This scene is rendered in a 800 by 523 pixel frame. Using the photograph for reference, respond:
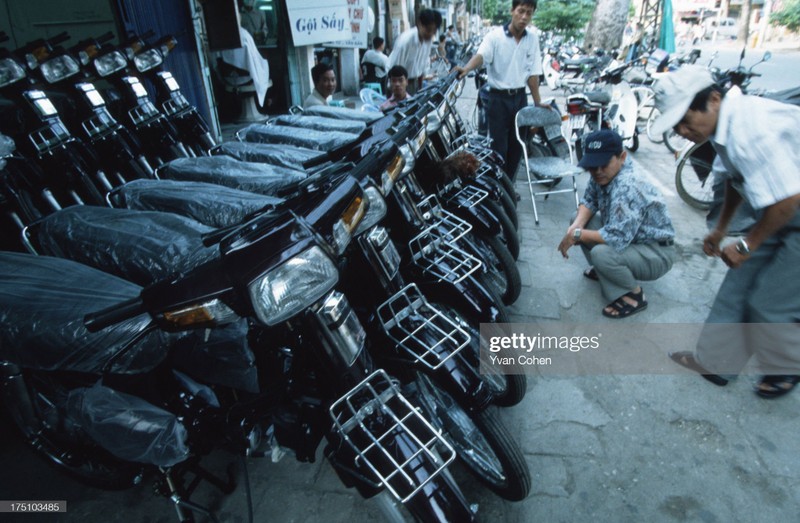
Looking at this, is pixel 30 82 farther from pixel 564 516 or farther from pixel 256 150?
pixel 564 516

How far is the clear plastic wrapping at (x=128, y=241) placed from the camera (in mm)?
1860

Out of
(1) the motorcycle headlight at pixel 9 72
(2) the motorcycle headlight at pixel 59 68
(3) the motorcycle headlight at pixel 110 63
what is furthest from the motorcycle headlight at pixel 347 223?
(3) the motorcycle headlight at pixel 110 63

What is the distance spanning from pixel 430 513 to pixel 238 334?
1.05 metres

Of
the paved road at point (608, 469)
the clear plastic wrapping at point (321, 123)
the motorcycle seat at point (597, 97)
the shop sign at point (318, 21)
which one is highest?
the shop sign at point (318, 21)

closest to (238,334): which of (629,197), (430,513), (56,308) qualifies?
(56,308)

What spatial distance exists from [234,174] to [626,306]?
112 inches

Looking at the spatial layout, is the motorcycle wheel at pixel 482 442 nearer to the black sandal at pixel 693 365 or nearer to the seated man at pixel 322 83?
the black sandal at pixel 693 365

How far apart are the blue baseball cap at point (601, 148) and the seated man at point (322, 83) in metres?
2.90

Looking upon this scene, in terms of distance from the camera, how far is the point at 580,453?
222cm

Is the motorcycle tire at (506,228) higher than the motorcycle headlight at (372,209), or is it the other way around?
the motorcycle headlight at (372,209)

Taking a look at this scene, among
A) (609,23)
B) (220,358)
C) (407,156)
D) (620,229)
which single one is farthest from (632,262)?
(609,23)

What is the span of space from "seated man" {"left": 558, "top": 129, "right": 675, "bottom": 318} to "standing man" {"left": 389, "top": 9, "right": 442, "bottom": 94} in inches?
150

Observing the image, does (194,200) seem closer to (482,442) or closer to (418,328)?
(418,328)

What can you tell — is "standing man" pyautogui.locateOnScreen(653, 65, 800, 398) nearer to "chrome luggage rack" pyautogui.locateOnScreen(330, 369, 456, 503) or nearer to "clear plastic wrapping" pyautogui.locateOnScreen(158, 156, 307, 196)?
"chrome luggage rack" pyautogui.locateOnScreen(330, 369, 456, 503)
